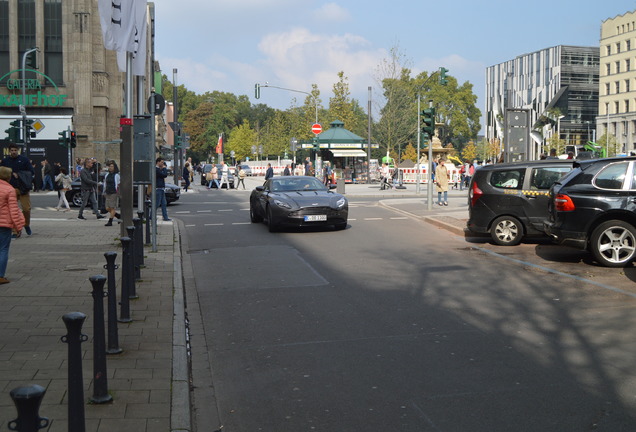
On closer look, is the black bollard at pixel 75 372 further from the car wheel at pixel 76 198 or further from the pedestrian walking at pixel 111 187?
the car wheel at pixel 76 198

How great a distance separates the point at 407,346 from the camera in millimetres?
6723

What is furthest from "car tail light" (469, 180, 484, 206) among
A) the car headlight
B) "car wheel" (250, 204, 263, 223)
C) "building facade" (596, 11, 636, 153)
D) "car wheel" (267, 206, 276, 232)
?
"building facade" (596, 11, 636, 153)

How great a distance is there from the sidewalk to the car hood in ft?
15.3

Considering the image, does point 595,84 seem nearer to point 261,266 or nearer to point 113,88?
point 113,88

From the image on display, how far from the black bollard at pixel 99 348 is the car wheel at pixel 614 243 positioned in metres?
8.67

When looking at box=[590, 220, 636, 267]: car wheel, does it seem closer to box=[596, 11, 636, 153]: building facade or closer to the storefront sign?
the storefront sign

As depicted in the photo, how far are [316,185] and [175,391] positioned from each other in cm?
1379

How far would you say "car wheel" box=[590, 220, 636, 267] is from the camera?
11.3 m

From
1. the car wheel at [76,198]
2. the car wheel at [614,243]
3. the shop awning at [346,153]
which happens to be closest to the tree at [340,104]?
the shop awning at [346,153]

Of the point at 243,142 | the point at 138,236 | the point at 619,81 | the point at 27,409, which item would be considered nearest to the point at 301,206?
the point at 138,236

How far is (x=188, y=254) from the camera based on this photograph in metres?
14.1

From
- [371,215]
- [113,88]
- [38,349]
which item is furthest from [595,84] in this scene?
[38,349]

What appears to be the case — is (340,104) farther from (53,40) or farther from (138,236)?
(138,236)

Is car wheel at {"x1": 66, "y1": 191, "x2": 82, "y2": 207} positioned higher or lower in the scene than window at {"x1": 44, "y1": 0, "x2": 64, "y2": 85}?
lower
